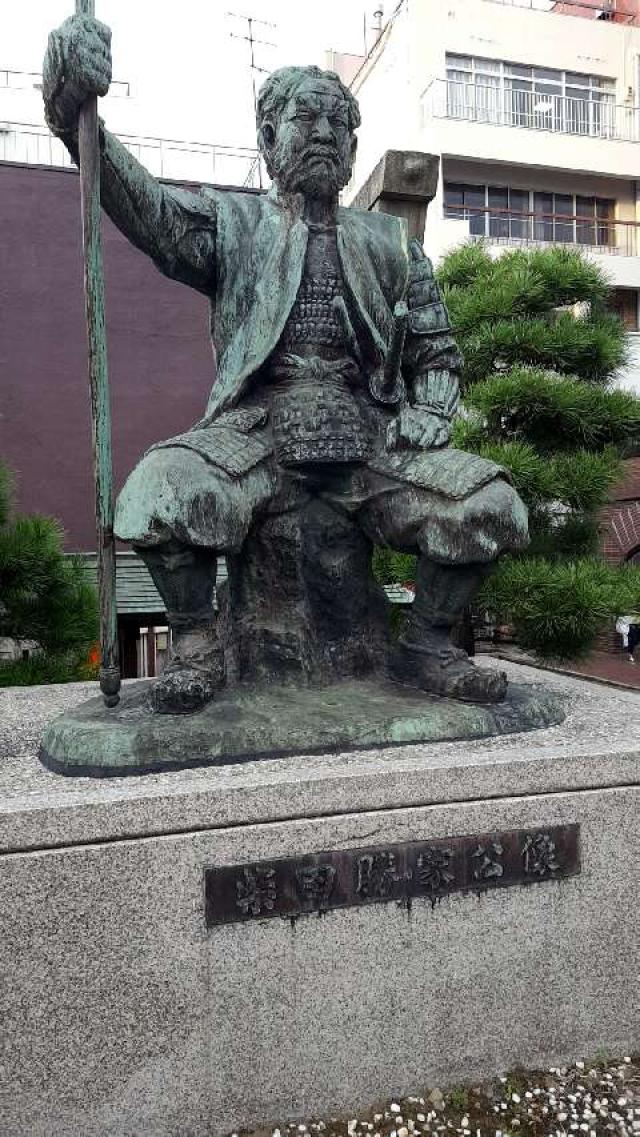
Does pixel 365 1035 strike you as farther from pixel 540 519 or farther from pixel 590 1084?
pixel 540 519

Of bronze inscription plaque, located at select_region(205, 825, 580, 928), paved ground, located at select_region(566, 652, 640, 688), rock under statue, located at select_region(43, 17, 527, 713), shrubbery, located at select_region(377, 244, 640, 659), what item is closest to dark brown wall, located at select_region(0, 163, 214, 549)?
shrubbery, located at select_region(377, 244, 640, 659)

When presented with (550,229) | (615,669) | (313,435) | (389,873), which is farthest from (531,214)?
(389,873)

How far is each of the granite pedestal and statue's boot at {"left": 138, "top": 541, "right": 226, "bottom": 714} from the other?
227 mm

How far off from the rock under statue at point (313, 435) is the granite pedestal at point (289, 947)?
422 millimetres

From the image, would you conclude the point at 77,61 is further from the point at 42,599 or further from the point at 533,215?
the point at 533,215

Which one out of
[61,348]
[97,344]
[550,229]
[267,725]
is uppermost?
[550,229]

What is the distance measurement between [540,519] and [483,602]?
750 mm

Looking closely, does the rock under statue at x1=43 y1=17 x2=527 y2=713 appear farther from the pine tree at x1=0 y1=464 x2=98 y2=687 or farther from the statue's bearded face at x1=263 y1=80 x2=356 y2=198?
the pine tree at x1=0 y1=464 x2=98 y2=687

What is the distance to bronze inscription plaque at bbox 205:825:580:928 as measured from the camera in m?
1.78

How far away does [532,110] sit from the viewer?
13750mm

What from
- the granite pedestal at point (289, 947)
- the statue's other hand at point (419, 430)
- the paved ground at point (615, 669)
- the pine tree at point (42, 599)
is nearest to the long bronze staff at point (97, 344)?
the granite pedestal at point (289, 947)

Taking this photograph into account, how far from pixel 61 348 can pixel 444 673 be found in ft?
20.0

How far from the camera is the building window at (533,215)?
44.4 feet

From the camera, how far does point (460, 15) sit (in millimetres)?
13273
